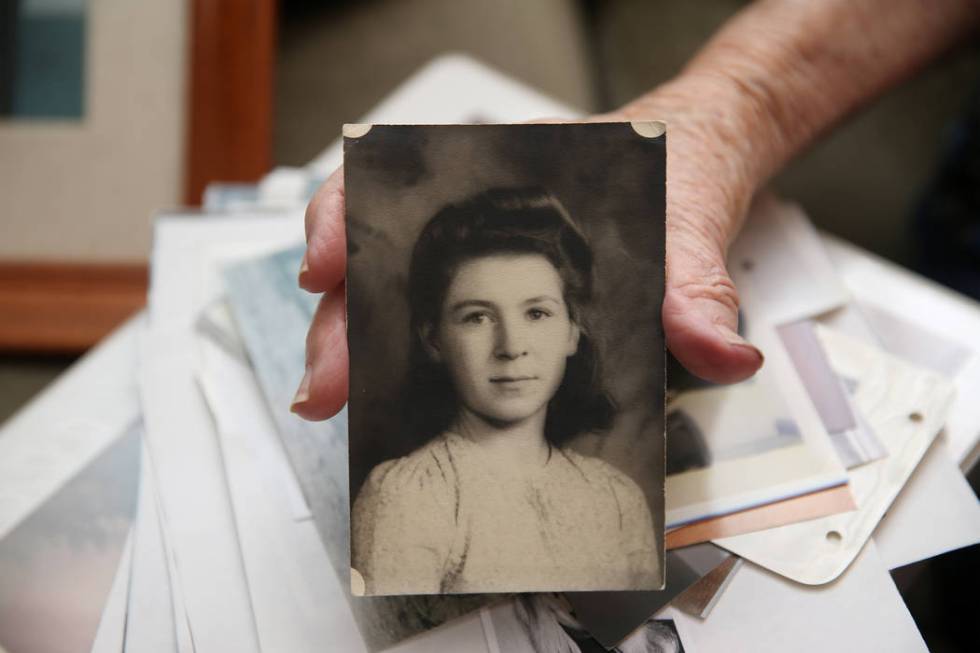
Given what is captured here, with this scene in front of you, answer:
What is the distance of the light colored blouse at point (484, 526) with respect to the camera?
1.42ft

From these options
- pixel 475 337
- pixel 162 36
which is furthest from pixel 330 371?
pixel 162 36

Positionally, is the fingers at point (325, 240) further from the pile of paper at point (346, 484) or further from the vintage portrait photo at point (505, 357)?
the pile of paper at point (346, 484)

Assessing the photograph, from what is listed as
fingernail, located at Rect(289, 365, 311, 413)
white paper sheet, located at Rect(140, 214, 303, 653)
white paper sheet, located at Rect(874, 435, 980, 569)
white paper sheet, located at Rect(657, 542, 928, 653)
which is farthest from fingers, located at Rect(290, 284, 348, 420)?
white paper sheet, located at Rect(874, 435, 980, 569)

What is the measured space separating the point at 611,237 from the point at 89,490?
0.41 meters

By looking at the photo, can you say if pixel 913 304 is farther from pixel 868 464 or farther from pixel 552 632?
pixel 552 632

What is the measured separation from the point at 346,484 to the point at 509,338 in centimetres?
17

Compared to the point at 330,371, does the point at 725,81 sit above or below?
above

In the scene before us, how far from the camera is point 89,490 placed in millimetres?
580

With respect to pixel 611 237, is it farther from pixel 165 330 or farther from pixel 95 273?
pixel 95 273

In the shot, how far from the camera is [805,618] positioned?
0.49m

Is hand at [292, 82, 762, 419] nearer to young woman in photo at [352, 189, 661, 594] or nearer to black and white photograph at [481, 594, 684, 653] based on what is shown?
young woman in photo at [352, 189, 661, 594]

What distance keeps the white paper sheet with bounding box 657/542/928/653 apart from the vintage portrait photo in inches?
3.0

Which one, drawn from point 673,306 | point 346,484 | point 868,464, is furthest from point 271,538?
point 868,464

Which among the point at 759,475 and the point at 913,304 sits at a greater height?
the point at 913,304
